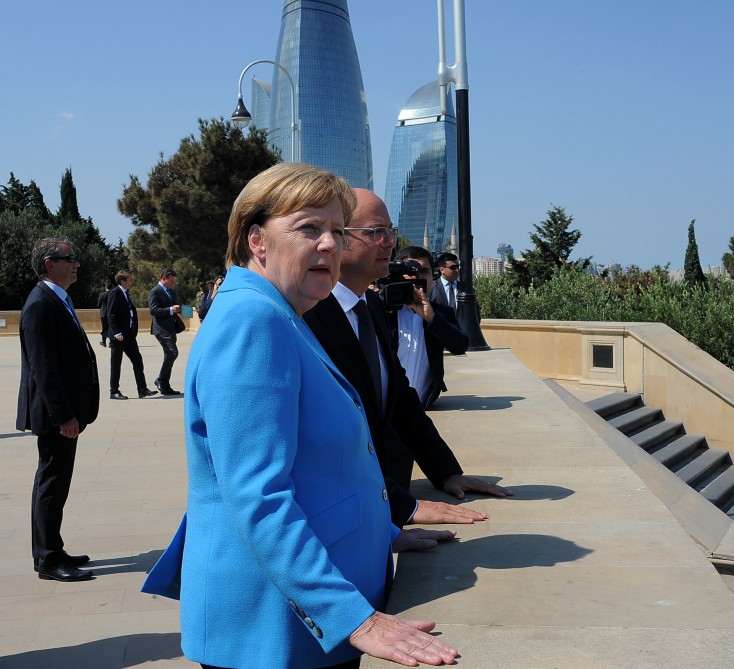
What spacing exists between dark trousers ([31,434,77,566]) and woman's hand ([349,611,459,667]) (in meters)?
3.94

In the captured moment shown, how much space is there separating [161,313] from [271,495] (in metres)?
12.8

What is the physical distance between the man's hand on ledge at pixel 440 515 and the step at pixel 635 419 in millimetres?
7032

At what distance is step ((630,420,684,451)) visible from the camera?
9922 millimetres

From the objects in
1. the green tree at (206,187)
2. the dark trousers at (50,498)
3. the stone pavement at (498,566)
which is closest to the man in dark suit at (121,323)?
the stone pavement at (498,566)

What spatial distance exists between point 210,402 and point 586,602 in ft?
4.68

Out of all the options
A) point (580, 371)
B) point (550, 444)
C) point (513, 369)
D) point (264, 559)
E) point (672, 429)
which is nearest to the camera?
point (264, 559)

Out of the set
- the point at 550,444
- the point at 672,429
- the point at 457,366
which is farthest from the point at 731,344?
the point at 550,444

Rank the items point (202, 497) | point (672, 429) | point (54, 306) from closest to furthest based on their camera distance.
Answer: point (202, 497) < point (54, 306) < point (672, 429)

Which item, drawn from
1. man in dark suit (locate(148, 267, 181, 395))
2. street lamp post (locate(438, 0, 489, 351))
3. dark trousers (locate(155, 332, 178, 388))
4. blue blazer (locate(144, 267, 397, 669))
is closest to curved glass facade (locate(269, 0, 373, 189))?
street lamp post (locate(438, 0, 489, 351))

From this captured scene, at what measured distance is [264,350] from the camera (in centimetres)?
167

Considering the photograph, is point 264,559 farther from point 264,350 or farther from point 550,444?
point 550,444

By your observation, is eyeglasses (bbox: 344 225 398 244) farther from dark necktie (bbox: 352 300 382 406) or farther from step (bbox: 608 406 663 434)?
step (bbox: 608 406 663 434)

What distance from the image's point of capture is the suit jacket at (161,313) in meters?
13.9

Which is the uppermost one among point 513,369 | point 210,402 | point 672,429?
point 210,402
